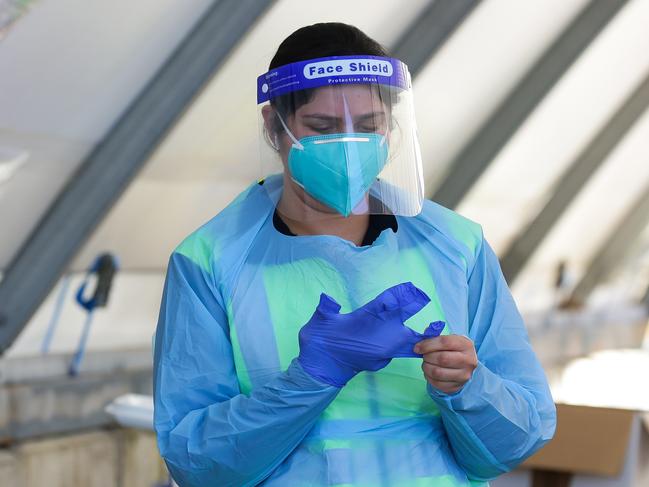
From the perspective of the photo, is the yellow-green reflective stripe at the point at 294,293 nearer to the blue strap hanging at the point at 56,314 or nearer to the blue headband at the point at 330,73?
the blue headband at the point at 330,73

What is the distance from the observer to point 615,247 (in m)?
8.66

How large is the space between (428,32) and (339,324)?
3077 mm

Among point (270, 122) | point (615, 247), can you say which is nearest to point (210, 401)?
point (270, 122)

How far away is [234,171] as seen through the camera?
12.5ft

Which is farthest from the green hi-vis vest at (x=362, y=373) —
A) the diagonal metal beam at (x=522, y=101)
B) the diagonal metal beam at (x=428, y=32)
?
the diagonal metal beam at (x=522, y=101)

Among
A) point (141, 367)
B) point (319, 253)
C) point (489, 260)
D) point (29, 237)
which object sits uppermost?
point (489, 260)

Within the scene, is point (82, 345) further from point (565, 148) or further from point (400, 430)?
point (565, 148)

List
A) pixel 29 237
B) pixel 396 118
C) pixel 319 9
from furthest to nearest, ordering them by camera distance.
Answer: pixel 319 9, pixel 29 237, pixel 396 118

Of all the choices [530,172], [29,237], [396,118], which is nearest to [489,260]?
[396,118]

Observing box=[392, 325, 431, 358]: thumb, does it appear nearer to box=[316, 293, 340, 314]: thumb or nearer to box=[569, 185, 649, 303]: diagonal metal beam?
box=[316, 293, 340, 314]: thumb

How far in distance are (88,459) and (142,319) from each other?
714 millimetres

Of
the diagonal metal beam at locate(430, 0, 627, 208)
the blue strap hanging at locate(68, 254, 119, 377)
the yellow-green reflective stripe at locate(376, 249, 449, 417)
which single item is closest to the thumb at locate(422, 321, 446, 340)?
the yellow-green reflective stripe at locate(376, 249, 449, 417)

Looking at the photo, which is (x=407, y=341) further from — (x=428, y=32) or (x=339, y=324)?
(x=428, y=32)

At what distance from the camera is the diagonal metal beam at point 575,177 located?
648 centimetres
